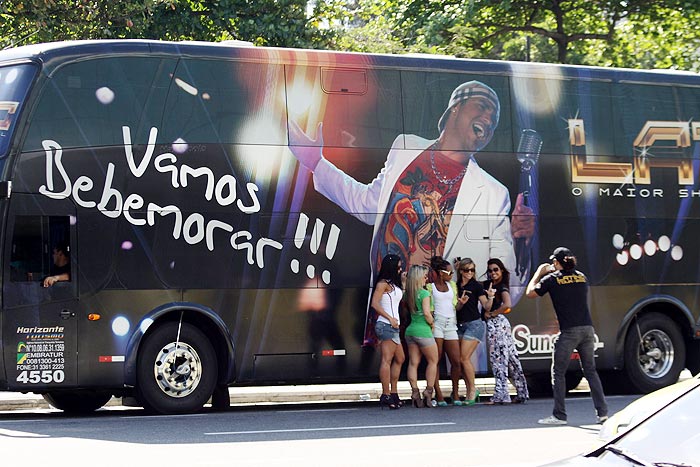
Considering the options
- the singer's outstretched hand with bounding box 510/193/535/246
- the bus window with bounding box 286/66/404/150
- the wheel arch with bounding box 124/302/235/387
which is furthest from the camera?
the singer's outstretched hand with bounding box 510/193/535/246

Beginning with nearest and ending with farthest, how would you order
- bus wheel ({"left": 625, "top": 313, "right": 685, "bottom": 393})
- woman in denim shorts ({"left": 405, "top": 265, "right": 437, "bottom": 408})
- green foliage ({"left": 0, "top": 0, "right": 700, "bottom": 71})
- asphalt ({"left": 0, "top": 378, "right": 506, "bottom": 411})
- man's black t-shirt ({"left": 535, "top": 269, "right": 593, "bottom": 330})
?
man's black t-shirt ({"left": 535, "top": 269, "right": 593, "bottom": 330})
woman in denim shorts ({"left": 405, "top": 265, "right": 437, "bottom": 408})
asphalt ({"left": 0, "top": 378, "right": 506, "bottom": 411})
bus wheel ({"left": 625, "top": 313, "right": 685, "bottom": 393})
green foliage ({"left": 0, "top": 0, "right": 700, "bottom": 71})

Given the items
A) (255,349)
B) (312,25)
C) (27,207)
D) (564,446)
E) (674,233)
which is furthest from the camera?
(312,25)

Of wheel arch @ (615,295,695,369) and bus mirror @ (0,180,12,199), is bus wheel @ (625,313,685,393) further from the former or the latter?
bus mirror @ (0,180,12,199)

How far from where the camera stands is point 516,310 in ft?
51.8

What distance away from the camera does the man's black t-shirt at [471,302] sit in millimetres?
15188

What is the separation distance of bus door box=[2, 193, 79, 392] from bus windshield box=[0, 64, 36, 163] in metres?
0.62

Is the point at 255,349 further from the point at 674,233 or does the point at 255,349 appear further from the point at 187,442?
the point at 674,233

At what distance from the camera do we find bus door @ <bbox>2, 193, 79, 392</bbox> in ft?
42.7

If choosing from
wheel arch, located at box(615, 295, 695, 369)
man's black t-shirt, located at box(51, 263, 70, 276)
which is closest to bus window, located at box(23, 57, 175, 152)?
man's black t-shirt, located at box(51, 263, 70, 276)

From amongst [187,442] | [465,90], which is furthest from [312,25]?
[187,442]

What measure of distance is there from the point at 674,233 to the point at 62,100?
335 inches

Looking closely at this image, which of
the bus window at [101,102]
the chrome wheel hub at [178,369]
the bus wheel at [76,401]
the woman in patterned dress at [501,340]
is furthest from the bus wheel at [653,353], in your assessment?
the bus window at [101,102]

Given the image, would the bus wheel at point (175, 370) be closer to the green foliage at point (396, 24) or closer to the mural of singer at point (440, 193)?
the mural of singer at point (440, 193)

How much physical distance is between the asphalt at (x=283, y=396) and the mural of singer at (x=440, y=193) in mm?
2645
